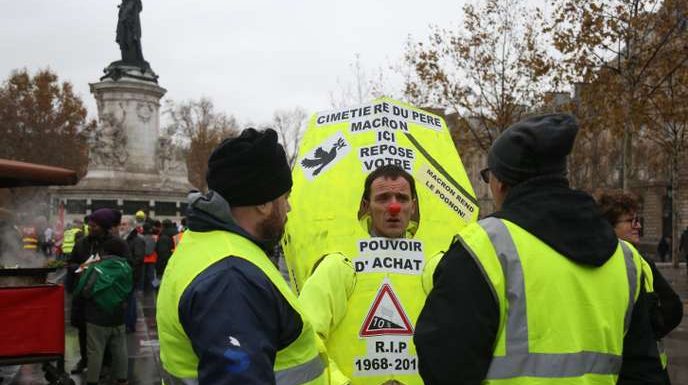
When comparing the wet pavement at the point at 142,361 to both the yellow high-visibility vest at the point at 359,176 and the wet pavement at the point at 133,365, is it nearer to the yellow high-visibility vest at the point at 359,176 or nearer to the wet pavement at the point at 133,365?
the wet pavement at the point at 133,365

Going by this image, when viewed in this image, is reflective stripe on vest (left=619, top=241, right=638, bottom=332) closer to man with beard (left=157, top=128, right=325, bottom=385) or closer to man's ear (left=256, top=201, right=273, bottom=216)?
man with beard (left=157, top=128, right=325, bottom=385)

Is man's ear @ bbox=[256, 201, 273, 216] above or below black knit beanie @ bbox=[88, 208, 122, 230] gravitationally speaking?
above

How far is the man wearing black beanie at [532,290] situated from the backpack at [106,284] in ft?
18.4

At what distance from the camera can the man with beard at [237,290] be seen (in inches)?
72.9

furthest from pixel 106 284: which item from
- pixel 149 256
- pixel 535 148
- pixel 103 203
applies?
pixel 103 203

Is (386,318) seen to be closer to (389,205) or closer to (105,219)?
(389,205)

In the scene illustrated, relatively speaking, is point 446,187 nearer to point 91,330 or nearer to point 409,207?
point 409,207

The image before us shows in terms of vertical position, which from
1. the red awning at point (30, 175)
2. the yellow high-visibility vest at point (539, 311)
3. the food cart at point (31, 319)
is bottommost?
the food cart at point (31, 319)

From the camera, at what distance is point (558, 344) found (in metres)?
2.14

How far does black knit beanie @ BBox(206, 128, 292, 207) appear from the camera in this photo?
223 centimetres

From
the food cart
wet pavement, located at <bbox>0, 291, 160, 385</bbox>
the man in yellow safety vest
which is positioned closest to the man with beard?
the man in yellow safety vest

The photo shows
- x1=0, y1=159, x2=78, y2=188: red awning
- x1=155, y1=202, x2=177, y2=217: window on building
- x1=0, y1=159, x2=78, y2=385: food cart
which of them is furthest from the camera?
x1=155, y1=202, x2=177, y2=217: window on building

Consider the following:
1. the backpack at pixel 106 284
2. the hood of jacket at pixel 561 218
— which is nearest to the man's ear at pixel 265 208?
the hood of jacket at pixel 561 218

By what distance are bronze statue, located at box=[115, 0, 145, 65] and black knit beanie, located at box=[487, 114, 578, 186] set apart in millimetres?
34033
